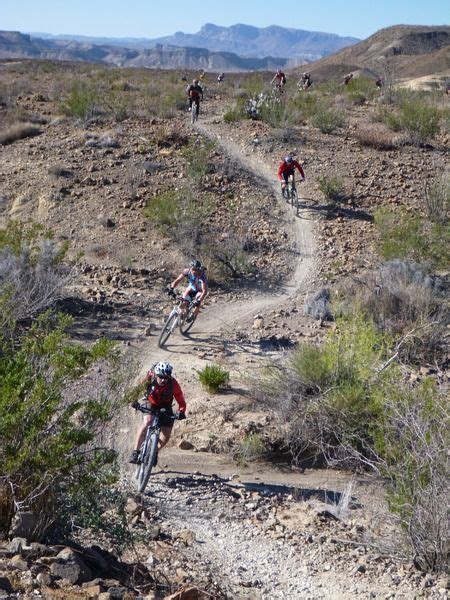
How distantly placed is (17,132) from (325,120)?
918 cm

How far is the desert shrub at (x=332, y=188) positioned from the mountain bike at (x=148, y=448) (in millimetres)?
11012

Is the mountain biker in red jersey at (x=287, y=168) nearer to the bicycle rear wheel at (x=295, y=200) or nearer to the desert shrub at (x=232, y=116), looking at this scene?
the bicycle rear wheel at (x=295, y=200)

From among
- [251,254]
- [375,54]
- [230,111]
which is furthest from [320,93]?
[375,54]

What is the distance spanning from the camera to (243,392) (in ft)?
31.7

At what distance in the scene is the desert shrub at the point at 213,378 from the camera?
9.59m

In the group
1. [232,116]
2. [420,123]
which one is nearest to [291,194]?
[420,123]

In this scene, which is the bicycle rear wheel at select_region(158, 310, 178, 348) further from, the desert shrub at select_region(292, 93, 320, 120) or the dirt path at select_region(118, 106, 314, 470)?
the desert shrub at select_region(292, 93, 320, 120)

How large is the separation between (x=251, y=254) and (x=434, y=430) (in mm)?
9538

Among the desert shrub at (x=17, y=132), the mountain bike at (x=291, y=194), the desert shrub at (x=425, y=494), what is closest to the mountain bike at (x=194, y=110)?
the desert shrub at (x=17, y=132)

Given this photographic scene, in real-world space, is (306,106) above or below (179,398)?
above

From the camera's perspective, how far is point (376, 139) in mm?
20531

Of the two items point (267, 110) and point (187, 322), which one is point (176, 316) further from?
point (267, 110)

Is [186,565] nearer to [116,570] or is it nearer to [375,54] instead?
[116,570]

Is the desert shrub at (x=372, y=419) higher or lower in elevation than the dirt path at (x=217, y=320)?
higher
